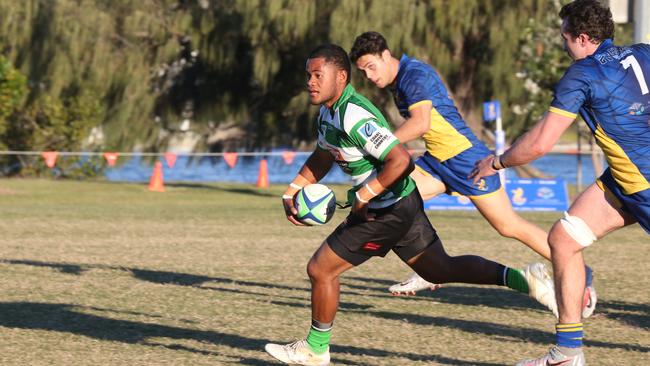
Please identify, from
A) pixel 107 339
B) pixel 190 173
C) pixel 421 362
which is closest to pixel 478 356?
pixel 421 362

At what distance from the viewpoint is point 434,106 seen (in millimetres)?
8719

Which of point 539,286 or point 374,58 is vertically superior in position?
point 374,58

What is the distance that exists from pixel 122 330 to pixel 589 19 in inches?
149

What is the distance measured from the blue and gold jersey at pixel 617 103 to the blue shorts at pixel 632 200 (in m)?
0.04

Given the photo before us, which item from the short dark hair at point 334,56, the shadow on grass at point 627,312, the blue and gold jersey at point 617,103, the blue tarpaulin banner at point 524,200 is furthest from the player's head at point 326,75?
the blue tarpaulin banner at point 524,200

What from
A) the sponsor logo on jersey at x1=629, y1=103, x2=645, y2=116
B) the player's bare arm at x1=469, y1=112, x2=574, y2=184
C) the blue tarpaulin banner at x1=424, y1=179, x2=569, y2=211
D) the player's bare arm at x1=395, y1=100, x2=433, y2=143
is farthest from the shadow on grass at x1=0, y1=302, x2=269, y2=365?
the blue tarpaulin banner at x1=424, y1=179, x2=569, y2=211

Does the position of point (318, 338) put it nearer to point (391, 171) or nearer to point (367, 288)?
point (391, 171)

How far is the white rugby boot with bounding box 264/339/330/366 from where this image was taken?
6.26m

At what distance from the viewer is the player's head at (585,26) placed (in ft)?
19.3

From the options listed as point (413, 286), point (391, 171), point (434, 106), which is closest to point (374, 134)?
point (391, 171)

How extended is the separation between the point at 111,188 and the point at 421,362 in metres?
22.4

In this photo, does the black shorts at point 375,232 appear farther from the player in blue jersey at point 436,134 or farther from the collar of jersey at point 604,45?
the player in blue jersey at point 436,134

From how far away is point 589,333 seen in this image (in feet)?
25.2

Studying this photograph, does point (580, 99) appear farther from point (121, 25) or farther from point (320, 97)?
point (121, 25)
